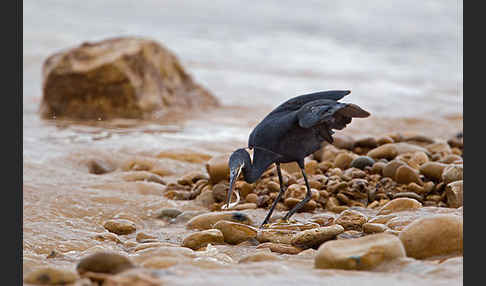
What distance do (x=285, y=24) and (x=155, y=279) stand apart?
21661 millimetres

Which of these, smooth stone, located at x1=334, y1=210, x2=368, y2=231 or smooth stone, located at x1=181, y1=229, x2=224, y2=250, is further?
smooth stone, located at x1=334, y1=210, x2=368, y2=231

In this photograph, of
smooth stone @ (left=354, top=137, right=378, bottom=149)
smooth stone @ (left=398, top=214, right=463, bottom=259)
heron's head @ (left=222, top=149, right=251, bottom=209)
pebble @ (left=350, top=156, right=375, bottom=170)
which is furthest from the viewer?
smooth stone @ (left=354, top=137, right=378, bottom=149)

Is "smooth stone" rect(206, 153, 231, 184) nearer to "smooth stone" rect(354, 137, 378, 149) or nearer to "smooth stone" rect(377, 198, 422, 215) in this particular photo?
"smooth stone" rect(377, 198, 422, 215)

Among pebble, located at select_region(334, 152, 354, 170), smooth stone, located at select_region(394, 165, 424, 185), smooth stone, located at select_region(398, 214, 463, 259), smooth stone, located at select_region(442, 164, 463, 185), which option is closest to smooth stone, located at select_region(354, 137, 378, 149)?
pebble, located at select_region(334, 152, 354, 170)

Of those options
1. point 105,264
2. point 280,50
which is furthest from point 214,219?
point 280,50

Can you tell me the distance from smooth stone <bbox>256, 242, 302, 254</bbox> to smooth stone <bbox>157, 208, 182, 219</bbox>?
108 cm

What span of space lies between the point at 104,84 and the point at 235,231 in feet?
20.4

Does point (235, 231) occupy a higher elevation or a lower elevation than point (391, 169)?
lower

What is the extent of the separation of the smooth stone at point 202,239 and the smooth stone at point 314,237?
1.36ft

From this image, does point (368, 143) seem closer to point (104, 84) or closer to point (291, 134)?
point (291, 134)

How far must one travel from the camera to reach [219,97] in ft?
36.2

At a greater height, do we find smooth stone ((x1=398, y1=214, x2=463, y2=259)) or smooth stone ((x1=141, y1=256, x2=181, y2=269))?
smooth stone ((x1=398, y1=214, x2=463, y2=259))

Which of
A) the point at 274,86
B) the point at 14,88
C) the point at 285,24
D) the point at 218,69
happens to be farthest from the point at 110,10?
the point at 14,88

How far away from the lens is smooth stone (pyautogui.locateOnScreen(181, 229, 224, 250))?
9.43 ft
